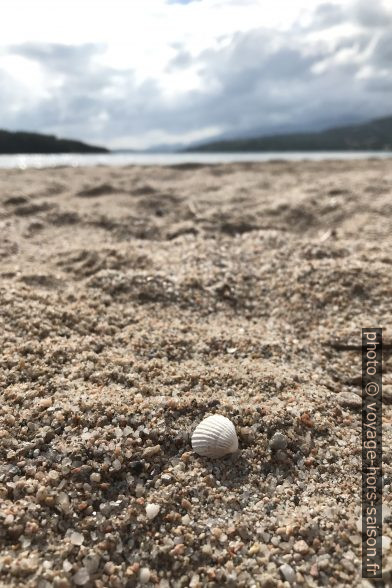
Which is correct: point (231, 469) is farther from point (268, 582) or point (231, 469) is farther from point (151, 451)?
point (268, 582)

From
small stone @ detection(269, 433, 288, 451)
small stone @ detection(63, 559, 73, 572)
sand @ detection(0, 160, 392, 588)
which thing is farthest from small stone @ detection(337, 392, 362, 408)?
small stone @ detection(63, 559, 73, 572)

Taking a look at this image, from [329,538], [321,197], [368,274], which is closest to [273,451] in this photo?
[329,538]

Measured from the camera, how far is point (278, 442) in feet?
8.01

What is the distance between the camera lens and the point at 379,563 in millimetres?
1864

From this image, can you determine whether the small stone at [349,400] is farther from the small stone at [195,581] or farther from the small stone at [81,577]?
the small stone at [81,577]

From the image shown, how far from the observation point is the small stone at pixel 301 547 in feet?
6.27

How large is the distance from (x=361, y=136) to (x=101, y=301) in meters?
99.4

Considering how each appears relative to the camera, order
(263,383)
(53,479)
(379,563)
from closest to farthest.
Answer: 1. (379,563)
2. (53,479)
3. (263,383)

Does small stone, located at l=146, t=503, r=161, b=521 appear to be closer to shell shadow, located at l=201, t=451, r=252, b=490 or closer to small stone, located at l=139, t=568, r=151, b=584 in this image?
small stone, located at l=139, t=568, r=151, b=584

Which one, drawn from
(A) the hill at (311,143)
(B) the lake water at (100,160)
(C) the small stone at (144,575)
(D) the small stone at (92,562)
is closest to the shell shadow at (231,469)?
(C) the small stone at (144,575)

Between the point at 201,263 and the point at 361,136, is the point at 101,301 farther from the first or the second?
the point at 361,136

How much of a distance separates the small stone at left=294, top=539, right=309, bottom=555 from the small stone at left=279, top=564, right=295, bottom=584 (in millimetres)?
87

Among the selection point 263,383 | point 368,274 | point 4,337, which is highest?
point 368,274

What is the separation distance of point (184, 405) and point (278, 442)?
59 cm
